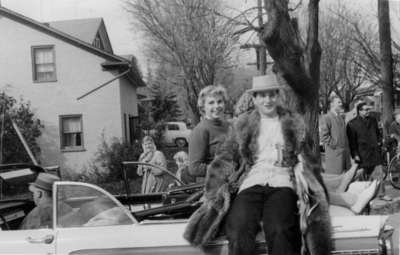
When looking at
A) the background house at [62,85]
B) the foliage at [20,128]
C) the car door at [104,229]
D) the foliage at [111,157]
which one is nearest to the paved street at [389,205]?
the car door at [104,229]

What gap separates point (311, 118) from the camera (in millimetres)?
10781

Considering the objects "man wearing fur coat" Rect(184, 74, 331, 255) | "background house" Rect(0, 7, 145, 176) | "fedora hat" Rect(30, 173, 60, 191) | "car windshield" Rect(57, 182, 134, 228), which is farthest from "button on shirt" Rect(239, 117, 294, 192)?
"background house" Rect(0, 7, 145, 176)

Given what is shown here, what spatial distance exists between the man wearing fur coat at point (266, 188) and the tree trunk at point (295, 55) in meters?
5.38

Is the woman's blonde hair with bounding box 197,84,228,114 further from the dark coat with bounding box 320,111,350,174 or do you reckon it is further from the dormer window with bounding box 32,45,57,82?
the dormer window with bounding box 32,45,57,82

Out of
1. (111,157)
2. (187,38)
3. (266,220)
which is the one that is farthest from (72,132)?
(266,220)

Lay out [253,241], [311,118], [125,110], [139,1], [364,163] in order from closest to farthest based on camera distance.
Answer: [253,241] → [364,163] → [311,118] → [125,110] → [139,1]

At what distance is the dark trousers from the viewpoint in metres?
3.56

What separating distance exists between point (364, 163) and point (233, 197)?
18.3 ft

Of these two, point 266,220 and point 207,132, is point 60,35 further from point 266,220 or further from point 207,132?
point 266,220

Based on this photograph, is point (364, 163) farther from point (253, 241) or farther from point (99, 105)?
point (99, 105)

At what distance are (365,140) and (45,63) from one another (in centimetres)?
1553

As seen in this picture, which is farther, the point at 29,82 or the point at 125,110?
the point at 125,110

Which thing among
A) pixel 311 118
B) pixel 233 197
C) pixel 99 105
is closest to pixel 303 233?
pixel 233 197

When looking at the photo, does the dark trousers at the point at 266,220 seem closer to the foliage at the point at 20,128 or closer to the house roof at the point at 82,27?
the foliage at the point at 20,128
